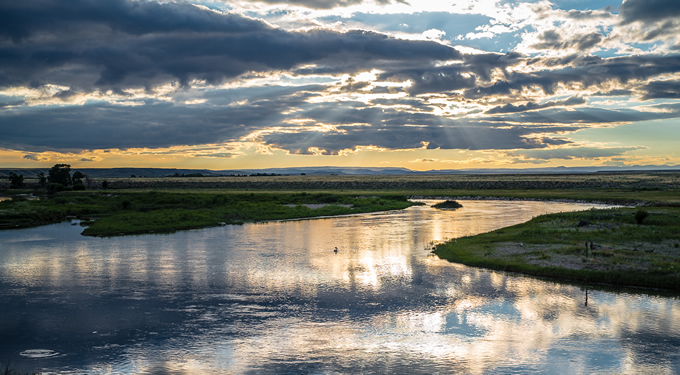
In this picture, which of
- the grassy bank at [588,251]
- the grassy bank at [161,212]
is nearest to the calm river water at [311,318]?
the grassy bank at [588,251]

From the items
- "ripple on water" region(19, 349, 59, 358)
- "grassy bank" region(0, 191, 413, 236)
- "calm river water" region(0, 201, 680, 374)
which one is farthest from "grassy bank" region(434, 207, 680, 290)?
"grassy bank" region(0, 191, 413, 236)

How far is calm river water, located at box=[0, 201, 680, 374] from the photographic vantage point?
13.4 meters

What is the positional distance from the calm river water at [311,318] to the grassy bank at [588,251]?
168cm

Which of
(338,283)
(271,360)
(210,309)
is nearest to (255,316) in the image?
(210,309)

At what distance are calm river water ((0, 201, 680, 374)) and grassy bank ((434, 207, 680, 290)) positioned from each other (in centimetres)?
168

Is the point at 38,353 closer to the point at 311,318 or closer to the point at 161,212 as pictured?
the point at 311,318

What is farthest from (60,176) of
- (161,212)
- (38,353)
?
(38,353)

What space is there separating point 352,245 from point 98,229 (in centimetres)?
2382

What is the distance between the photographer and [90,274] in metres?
24.5

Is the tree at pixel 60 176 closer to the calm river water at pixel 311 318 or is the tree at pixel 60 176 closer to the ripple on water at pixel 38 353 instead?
the calm river water at pixel 311 318

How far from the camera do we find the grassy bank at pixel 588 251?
22592mm

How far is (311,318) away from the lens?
1716 centimetres

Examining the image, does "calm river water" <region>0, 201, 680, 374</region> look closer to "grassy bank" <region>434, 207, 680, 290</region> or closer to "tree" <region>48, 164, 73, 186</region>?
"grassy bank" <region>434, 207, 680, 290</region>

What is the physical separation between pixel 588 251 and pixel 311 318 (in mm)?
18238
